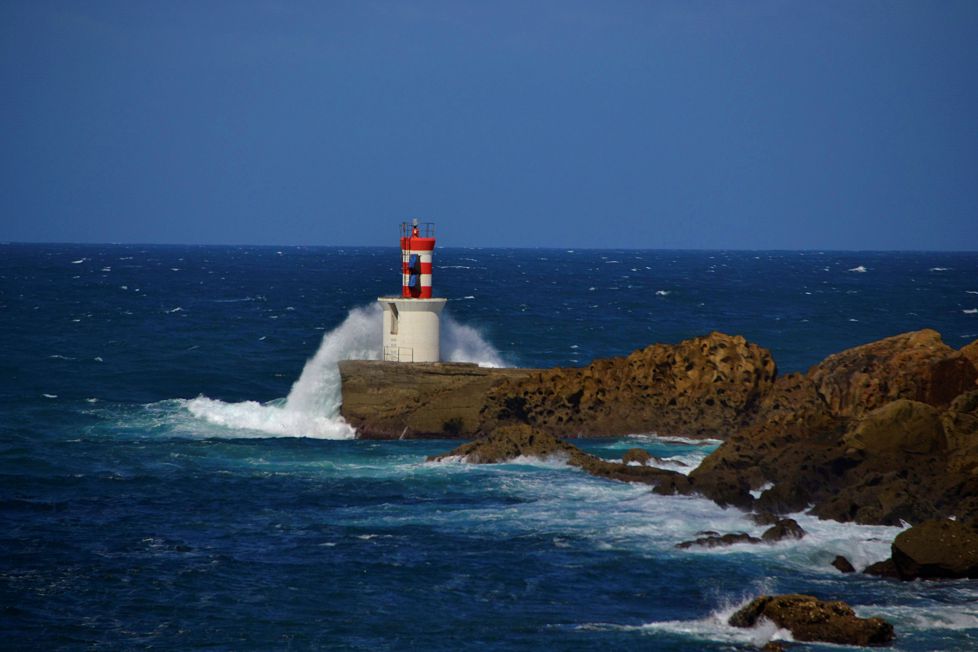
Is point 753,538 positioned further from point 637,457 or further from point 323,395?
point 323,395

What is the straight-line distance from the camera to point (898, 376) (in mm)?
23375

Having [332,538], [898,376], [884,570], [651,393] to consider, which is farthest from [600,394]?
[884,570]

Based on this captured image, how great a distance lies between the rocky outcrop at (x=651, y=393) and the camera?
26.8m

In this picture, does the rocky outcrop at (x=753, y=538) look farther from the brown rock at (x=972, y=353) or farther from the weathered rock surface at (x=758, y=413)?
the brown rock at (x=972, y=353)

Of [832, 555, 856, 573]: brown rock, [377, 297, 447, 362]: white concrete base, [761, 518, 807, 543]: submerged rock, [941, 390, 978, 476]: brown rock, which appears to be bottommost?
[832, 555, 856, 573]: brown rock

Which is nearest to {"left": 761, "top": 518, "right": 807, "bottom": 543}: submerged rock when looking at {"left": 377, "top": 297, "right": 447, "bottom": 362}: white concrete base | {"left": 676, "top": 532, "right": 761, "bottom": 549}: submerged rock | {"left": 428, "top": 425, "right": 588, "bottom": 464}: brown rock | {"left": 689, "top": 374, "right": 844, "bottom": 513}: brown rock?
{"left": 676, "top": 532, "right": 761, "bottom": 549}: submerged rock

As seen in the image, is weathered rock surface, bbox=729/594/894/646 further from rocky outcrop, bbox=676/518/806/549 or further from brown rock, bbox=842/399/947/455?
brown rock, bbox=842/399/947/455

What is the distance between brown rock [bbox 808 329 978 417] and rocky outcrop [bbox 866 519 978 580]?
21.8 feet

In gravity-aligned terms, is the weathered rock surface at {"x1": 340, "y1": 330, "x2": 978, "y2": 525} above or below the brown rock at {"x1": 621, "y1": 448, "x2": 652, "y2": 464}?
above

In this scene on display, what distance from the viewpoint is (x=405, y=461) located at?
82.1 ft

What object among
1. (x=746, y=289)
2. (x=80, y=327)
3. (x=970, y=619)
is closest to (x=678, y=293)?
(x=746, y=289)

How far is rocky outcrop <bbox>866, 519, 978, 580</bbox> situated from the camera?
54.0 ft

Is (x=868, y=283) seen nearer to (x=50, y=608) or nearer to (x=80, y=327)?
Result: (x=80, y=327)

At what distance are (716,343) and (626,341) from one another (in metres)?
21.3
